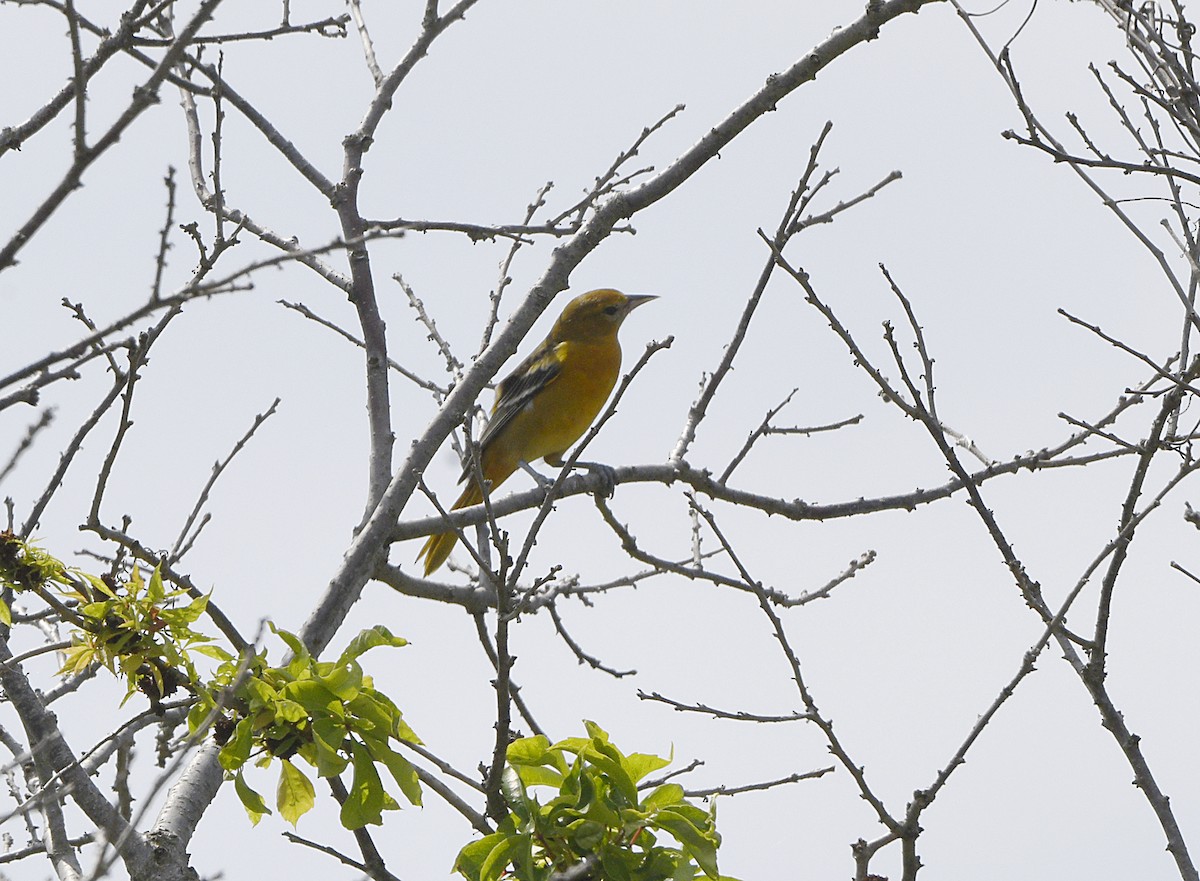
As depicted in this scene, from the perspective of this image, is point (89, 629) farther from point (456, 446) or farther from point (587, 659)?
point (587, 659)

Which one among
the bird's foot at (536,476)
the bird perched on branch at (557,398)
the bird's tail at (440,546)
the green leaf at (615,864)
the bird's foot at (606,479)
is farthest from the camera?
the bird perched on branch at (557,398)

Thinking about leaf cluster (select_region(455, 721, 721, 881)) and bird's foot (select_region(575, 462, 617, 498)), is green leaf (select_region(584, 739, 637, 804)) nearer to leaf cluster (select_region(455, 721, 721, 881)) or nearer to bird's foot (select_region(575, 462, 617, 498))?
leaf cluster (select_region(455, 721, 721, 881))

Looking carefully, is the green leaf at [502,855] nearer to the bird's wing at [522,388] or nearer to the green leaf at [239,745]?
the green leaf at [239,745]

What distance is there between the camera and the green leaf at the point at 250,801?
2.42 m

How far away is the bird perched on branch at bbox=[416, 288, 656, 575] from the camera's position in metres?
7.55

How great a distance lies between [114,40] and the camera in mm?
2639

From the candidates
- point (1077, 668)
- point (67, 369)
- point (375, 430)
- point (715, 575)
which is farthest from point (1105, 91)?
point (67, 369)

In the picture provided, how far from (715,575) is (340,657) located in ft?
8.50

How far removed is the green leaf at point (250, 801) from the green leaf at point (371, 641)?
308 millimetres

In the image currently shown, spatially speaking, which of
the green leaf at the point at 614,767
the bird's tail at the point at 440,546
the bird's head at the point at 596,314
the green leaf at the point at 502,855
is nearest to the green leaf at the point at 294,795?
the green leaf at the point at 502,855

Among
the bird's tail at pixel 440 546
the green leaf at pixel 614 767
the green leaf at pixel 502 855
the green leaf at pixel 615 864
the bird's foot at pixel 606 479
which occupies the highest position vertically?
the bird's tail at pixel 440 546

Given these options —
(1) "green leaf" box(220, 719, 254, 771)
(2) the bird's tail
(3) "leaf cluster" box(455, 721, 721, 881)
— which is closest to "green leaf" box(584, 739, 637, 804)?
(3) "leaf cluster" box(455, 721, 721, 881)

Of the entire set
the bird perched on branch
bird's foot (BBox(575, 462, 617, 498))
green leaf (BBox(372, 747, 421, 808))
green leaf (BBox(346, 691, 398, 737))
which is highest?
the bird perched on branch

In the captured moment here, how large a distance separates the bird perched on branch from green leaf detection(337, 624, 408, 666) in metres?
4.87
